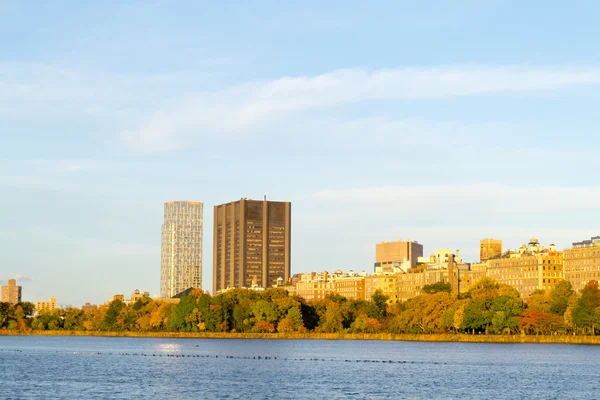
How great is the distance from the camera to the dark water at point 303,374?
92.2 m

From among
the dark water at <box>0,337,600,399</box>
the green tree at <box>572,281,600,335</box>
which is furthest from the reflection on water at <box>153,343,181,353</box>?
the green tree at <box>572,281,600,335</box>

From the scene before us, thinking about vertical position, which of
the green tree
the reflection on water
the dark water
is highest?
the green tree

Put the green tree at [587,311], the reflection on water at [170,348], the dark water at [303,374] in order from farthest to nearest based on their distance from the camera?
the green tree at [587,311]
the reflection on water at [170,348]
the dark water at [303,374]

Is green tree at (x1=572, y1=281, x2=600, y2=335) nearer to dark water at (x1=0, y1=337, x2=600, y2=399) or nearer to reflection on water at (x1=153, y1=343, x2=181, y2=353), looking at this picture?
dark water at (x1=0, y1=337, x2=600, y2=399)

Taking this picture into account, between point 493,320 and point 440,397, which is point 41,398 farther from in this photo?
point 493,320

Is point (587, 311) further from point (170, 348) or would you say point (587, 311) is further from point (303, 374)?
point (303, 374)

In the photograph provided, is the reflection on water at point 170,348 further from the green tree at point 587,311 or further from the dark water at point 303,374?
the green tree at point 587,311

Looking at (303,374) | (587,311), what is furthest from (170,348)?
(587,311)

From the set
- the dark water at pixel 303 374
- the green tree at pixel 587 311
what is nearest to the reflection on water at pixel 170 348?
the dark water at pixel 303 374

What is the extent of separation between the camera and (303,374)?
114 m

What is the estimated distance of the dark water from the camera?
302 feet

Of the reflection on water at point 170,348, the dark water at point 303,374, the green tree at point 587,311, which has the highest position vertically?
the green tree at point 587,311

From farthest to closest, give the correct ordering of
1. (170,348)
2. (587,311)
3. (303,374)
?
1. (587,311)
2. (170,348)
3. (303,374)

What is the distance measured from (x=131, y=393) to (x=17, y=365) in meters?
44.6
